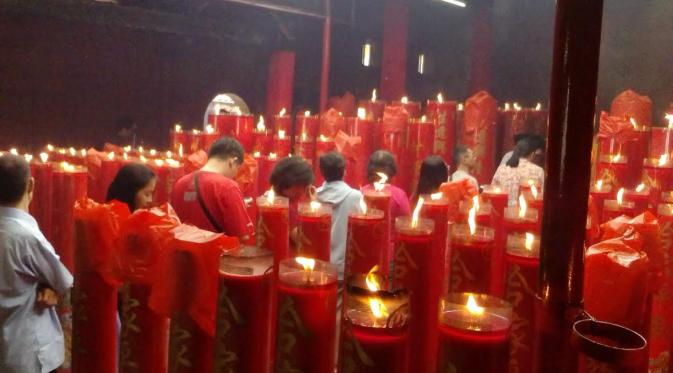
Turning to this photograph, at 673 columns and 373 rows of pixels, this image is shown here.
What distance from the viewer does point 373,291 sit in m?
0.85

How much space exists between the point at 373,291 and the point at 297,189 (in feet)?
6.55

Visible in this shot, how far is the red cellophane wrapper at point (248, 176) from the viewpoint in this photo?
3461mm

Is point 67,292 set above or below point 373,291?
below

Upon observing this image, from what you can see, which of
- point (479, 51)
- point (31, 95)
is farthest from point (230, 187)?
point (31, 95)

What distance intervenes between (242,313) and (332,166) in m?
2.15

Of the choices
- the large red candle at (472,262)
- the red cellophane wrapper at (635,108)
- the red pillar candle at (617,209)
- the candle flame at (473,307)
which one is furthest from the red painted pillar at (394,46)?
the candle flame at (473,307)

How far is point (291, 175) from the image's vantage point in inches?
111

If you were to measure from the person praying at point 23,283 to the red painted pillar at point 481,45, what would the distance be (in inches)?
216

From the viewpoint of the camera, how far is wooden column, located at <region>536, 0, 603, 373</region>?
2.87ft

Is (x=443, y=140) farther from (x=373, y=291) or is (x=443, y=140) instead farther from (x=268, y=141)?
(x=373, y=291)

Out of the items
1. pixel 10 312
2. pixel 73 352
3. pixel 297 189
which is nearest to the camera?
pixel 73 352

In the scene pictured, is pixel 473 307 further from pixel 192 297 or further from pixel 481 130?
pixel 481 130

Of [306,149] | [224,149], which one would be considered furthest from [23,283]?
[306,149]

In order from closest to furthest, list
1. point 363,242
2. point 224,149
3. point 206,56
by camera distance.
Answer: point 363,242 → point 224,149 → point 206,56
